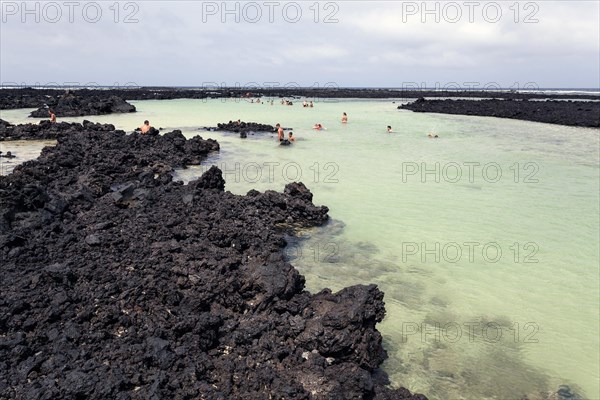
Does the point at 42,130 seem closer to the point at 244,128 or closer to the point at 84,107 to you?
the point at 244,128

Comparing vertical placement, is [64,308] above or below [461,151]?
below

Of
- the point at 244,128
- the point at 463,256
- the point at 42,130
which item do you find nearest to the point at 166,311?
the point at 463,256

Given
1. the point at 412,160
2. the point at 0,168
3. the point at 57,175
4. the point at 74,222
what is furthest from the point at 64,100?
the point at 74,222

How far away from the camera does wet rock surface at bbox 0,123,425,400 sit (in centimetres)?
421

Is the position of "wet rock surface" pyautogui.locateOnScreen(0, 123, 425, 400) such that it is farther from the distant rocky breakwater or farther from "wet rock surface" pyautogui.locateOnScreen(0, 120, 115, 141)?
the distant rocky breakwater

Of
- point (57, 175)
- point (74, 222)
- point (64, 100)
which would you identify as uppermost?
point (64, 100)

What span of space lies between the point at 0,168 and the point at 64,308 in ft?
39.2

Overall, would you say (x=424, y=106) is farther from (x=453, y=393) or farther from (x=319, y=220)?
(x=453, y=393)

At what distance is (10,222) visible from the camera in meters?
8.00

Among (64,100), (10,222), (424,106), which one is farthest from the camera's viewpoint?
(424,106)

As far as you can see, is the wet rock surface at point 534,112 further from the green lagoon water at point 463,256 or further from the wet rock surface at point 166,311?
the wet rock surface at point 166,311

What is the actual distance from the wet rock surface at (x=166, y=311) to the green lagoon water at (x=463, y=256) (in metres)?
1.02

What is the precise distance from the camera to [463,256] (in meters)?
9.02

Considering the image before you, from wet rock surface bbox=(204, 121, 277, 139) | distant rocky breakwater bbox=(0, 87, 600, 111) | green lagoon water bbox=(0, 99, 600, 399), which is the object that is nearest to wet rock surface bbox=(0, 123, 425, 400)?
green lagoon water bbox=(0, 99, 600, 399)
